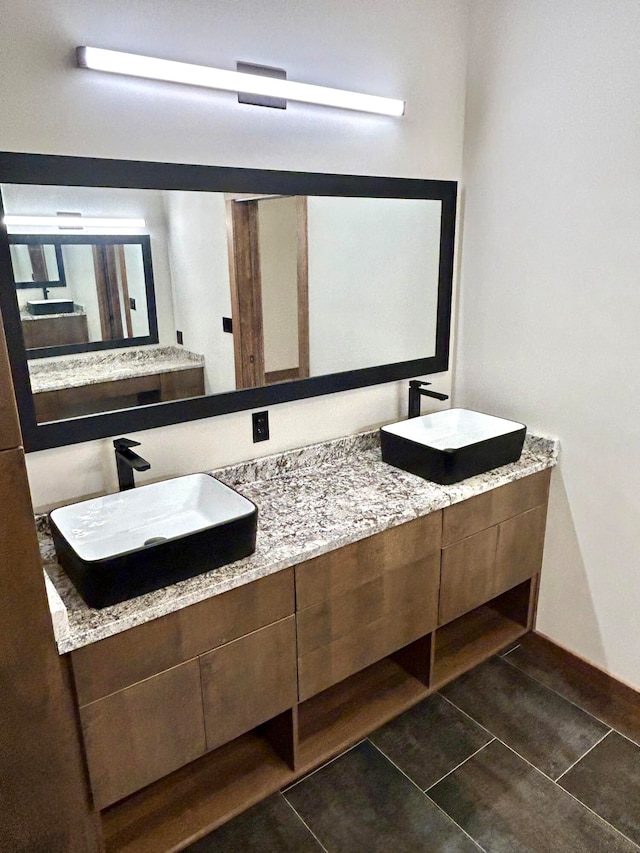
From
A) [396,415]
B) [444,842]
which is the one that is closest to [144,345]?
[396,415]

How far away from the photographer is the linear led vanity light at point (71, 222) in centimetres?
157

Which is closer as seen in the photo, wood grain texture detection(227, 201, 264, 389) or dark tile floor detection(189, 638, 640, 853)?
dark tile floor detection(189, 638, 640, 853)

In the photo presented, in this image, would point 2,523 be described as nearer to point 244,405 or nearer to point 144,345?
point 144,345

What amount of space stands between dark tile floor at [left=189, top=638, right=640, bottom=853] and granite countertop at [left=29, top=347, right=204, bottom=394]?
1.42 m

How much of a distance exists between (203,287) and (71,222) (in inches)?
17.5

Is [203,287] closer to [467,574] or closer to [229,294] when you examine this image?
[229,294]

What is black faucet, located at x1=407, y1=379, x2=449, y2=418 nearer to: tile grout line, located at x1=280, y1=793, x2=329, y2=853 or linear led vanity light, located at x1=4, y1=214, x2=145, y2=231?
linear led vanity light, located at x1=4, y1=214, x2=145, y2=231

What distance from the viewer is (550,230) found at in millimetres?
2232

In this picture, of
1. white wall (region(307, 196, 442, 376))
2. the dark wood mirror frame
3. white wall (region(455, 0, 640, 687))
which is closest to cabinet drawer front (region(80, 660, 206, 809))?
the dark wood mirror frame

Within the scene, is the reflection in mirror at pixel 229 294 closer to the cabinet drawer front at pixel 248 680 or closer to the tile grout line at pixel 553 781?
the cabinet drawer front at pixel 248 680

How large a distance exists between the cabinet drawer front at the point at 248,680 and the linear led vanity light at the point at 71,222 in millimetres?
1231

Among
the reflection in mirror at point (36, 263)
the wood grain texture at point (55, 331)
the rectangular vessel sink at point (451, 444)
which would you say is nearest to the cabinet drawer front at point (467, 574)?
the rectangular vessel sink at point (451, 444)

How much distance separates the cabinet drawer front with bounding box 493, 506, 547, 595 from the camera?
7.64ft

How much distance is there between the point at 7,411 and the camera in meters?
1.11
